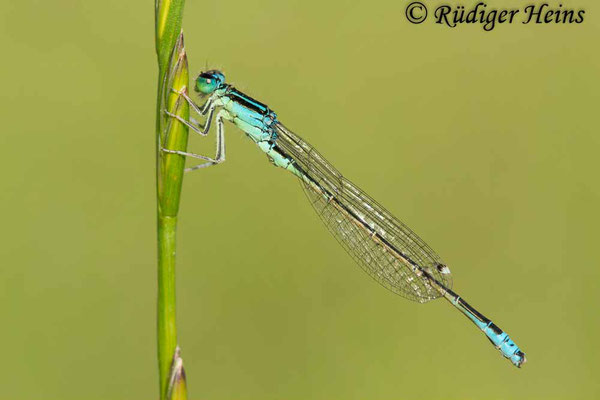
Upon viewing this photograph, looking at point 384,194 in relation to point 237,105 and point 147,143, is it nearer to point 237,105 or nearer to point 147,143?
point 147,143

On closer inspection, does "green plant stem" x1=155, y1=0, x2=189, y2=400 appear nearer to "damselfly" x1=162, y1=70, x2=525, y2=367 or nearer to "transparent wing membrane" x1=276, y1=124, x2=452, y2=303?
"damselfly" x1=162, y1=70, x2=525, y2=367

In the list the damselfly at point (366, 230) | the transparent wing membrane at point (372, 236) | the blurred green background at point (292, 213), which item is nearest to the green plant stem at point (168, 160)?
the damselfly at point (366, 230)

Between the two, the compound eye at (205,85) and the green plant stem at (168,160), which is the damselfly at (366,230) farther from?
the green plant stem at (168,160)

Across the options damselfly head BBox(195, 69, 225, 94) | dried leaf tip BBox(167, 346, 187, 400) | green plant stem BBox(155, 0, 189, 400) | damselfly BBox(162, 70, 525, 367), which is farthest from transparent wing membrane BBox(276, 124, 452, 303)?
dried leaf tip BBox(167, 346, 187, 400)

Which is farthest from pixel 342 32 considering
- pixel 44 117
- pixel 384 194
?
pixel 44 117

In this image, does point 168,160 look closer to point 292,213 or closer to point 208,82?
point 208,82

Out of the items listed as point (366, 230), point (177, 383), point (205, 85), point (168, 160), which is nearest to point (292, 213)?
point (366, 230)
